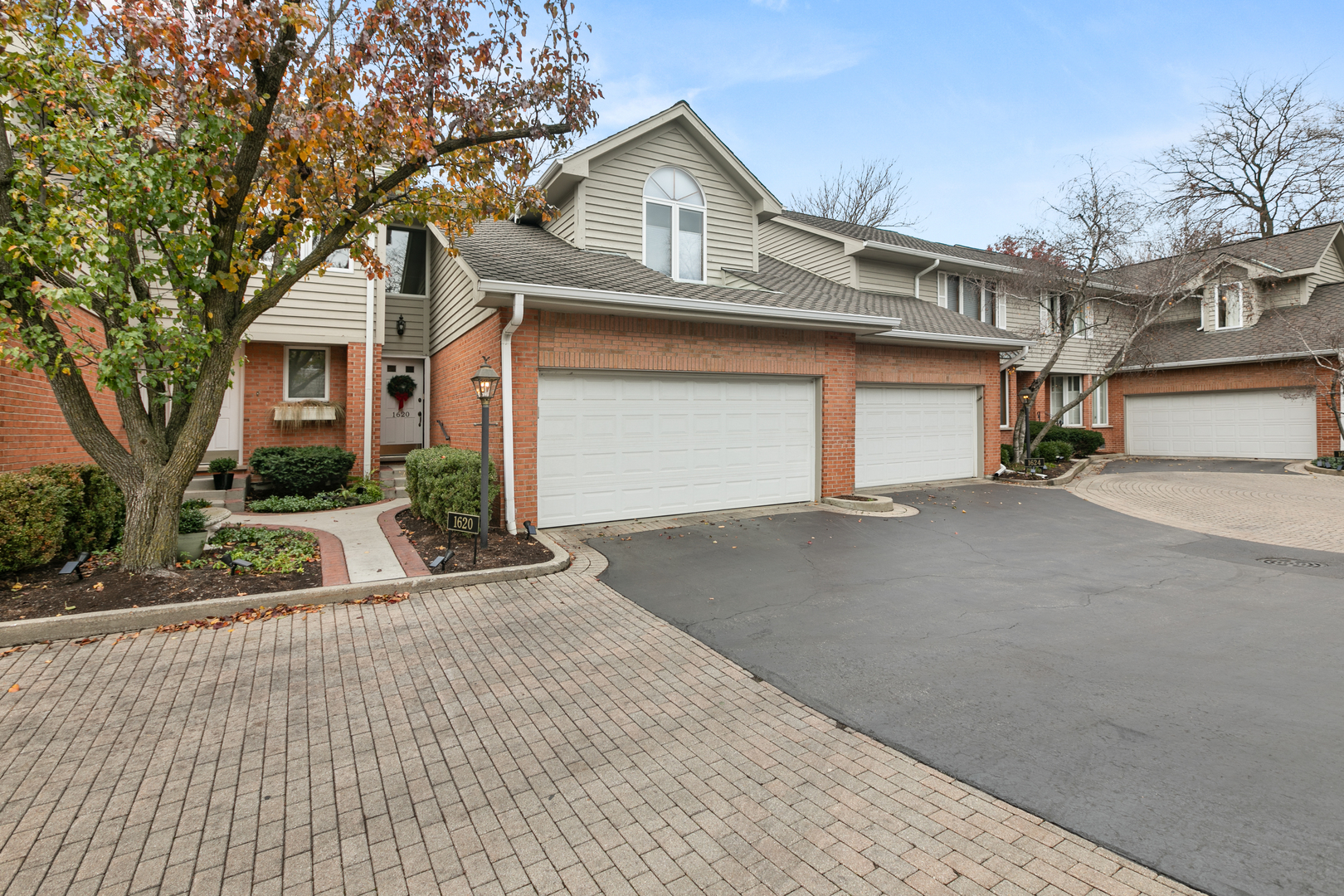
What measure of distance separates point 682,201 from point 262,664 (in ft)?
33.1

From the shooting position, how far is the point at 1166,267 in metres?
15.4

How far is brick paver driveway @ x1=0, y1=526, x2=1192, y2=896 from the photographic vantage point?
7.52 ft

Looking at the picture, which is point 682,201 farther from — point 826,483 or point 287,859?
point 287,859

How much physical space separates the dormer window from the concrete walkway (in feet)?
76.8

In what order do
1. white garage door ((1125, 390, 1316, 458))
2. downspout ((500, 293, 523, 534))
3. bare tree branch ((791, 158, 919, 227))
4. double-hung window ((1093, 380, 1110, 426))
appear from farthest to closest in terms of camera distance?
bare tree branch ((791, 158, 919, 227)) < double-hung window ((1093, 380, 1110, 426)) < white garage door ((1125, 390, 1316, 458)) < downspout ((500, 293, 523, 534))

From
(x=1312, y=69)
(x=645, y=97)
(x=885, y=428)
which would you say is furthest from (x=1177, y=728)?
(x=1312, y=69)

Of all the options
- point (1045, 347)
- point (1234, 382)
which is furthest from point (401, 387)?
point (1234, 382)

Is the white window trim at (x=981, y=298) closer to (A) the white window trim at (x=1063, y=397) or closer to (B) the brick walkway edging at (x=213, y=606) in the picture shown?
(A) the white window trim at (x=1063, y=397)

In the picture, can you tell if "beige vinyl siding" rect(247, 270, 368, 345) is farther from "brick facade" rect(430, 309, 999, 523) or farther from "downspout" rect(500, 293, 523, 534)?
"downspout" rect(500, 293, 523, 534)

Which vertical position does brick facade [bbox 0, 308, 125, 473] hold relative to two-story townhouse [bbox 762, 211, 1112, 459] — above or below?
below

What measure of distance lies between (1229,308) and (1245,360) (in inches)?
139

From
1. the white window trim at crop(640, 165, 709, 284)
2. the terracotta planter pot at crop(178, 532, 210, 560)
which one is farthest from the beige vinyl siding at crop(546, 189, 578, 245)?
the terracotta planter pot at crop(178, 532, 210, 560)

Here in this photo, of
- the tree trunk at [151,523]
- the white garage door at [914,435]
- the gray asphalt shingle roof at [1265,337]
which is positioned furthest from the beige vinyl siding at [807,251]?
the tree trunk at [151,523]

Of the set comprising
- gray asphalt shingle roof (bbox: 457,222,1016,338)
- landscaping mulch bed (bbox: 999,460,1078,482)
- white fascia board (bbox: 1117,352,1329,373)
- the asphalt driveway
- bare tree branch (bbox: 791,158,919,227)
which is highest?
bare tree branch (bbox: 791,158,919,227)
